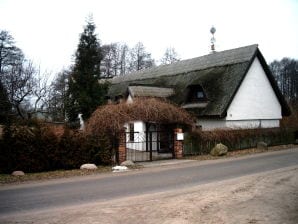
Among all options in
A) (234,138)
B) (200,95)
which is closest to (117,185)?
(234,138)

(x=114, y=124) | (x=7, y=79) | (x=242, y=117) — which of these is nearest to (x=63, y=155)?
(x=114, y=124)

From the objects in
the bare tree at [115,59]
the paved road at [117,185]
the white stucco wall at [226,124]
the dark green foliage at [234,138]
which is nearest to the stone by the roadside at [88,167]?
the paved road at [117,185]

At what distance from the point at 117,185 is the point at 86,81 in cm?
1933

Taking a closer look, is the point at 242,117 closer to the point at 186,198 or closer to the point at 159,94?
the point at 159,94

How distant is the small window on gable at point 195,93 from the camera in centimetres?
2995

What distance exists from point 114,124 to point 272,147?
13549mm

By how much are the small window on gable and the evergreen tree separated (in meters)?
7.38

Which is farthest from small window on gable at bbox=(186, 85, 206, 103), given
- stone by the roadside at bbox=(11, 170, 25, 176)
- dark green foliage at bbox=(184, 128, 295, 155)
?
stone by the roadside at bbox=(11, 170, 25, 176)

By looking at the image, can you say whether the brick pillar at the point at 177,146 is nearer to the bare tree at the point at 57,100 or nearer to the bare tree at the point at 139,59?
the bare tree at the point at 57,100

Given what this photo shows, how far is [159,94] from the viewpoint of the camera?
30359mm

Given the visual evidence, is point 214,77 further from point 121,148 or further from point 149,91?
point 121,148

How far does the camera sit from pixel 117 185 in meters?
12.6

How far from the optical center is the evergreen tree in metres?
30.1

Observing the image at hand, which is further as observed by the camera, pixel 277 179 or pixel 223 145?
pixel 223 145
